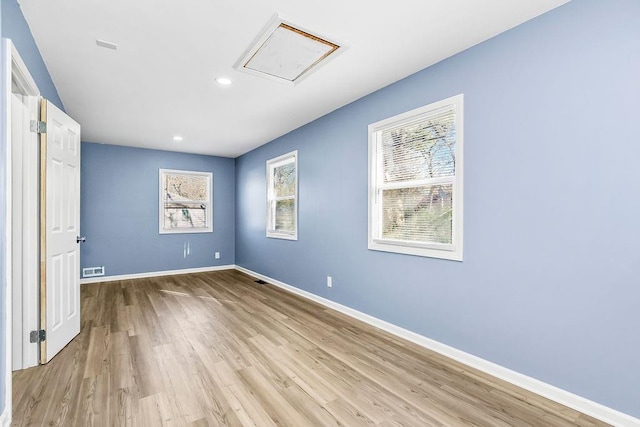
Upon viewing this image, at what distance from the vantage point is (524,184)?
6.87ft

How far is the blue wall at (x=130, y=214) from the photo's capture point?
17.7 feet

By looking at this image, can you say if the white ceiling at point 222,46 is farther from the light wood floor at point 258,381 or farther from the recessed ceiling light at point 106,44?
the light wood floor at point 258,381

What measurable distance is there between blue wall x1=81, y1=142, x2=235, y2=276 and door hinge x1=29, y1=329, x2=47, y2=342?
3.50m

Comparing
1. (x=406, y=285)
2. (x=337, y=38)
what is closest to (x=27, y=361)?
(x=406, y=285)


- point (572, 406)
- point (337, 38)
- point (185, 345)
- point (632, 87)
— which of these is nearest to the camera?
point (632, 87)

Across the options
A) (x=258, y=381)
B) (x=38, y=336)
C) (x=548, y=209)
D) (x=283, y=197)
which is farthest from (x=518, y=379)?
(x=283, y=197)

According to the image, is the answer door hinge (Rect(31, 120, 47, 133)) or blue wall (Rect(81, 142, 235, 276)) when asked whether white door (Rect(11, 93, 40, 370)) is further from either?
blue wall (Rect(81, 142, 235, 276))

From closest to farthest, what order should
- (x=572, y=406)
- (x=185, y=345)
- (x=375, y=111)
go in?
(x=572, y=406), (x=185, y=345), (x=375, y=111)

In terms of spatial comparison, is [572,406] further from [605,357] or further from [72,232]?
[72,232]

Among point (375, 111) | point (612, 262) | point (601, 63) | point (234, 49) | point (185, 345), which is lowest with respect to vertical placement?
point (185, 345)

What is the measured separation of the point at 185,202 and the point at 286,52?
4.73m

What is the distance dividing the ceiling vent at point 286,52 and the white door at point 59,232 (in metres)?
1.70

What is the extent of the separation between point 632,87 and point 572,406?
1907mm

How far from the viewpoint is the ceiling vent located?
222 centimetres
